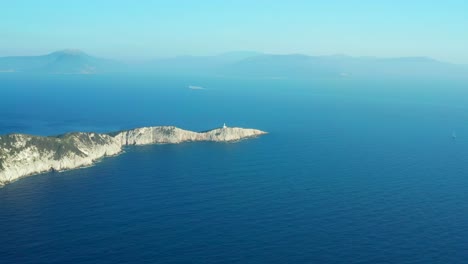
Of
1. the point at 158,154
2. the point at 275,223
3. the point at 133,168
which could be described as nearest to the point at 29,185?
the point at 133,168

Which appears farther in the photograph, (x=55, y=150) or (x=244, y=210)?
(x=55, y=150)

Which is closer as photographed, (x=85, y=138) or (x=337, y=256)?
(x=337, y=256)

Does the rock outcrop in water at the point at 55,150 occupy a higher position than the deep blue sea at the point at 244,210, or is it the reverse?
the rock outcrop in water at the point at 55,150

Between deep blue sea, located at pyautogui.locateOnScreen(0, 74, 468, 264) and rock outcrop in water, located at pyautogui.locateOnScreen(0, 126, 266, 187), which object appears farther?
rock outcrop in water, located at pyautogui.locateOnScreen(0, 126, 266, 187)

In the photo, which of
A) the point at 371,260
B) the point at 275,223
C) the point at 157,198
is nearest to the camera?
the point at 371,260

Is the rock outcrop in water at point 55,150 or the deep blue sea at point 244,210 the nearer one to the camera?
the deep blue sea at point 244,210

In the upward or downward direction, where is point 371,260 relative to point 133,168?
downward

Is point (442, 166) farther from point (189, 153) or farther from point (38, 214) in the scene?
point (38, 214)

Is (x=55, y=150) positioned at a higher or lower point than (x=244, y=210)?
higher
